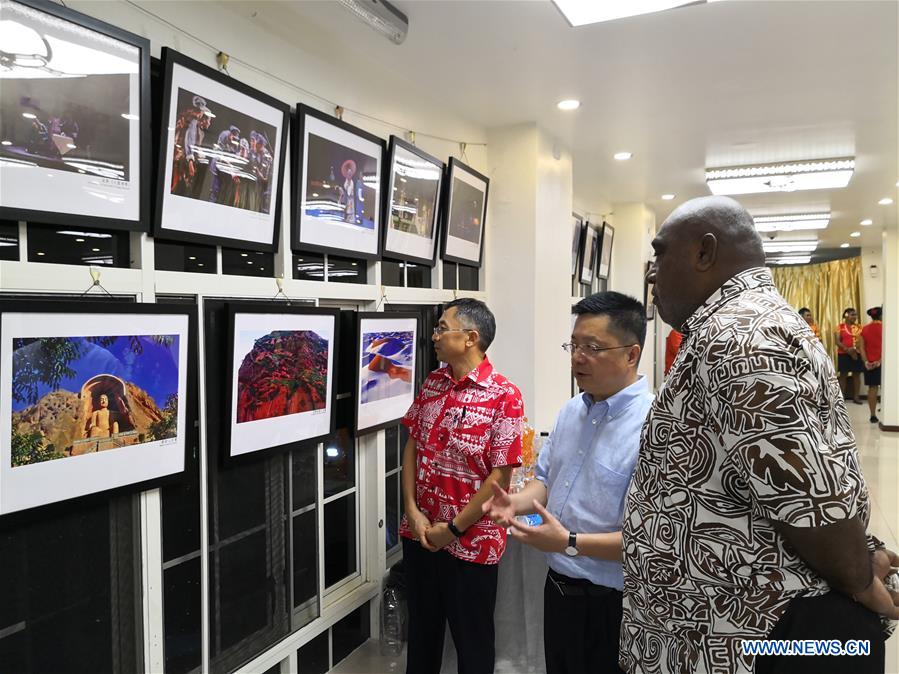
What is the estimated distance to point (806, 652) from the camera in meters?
0.92

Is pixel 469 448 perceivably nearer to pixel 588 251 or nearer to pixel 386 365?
pixel 386 365

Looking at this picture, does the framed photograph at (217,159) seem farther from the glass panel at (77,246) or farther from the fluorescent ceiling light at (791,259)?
the fluorescent ceiling light at (791,259)

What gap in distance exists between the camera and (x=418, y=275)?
3328 mm

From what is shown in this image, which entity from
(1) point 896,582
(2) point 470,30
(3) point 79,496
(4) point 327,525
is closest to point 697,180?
(2) point 470,30

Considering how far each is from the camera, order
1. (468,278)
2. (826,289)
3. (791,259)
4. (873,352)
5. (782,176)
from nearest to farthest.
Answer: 1. (468,278)
2. (782,176)
3. (873,352)
4. (791,259)
5. (826,289)

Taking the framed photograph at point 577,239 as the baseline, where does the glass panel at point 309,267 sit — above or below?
below

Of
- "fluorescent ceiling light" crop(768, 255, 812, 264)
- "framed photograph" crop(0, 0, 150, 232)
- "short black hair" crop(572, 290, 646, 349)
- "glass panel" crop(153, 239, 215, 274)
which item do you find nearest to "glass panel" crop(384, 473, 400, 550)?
"glass panel" crop(153, 239, 215, 274)

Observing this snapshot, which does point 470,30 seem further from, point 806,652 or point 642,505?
point 806,652

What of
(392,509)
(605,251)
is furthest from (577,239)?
(392,509)

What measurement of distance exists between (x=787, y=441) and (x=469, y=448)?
1477 millimetres

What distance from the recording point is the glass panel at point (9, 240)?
1.43 m

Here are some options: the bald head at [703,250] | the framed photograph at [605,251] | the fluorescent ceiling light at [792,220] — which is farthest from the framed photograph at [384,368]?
the fluorescent ceiling light at [792,220]

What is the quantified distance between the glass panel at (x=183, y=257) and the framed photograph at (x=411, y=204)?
3.32 feet

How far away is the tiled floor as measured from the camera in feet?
9.09
